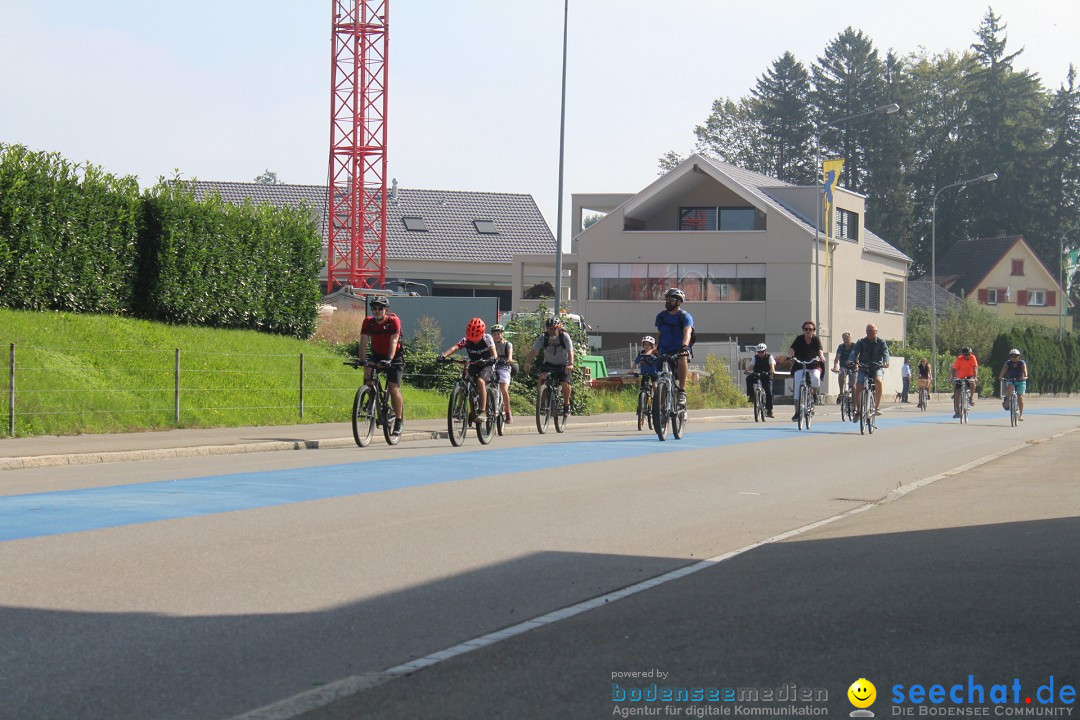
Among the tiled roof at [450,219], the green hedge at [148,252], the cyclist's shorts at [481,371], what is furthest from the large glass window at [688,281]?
the cyclist's shorts at [481,371]

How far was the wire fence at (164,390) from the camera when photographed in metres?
18.7

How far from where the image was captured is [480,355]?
18625 mm

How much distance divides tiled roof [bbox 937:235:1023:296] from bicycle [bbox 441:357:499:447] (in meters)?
82.9

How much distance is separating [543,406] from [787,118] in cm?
7929

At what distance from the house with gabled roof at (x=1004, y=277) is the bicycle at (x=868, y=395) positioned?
73863 mm

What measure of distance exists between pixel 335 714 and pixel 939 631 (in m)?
2.76

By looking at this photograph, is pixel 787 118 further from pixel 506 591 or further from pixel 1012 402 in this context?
pixel 506 591

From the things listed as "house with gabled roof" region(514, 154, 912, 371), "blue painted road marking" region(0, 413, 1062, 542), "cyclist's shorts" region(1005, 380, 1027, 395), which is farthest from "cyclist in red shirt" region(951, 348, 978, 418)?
"house with gabled roof" region(514, 154, 912, 371)

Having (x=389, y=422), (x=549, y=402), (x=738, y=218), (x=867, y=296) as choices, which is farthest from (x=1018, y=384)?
(x=867, y=296)

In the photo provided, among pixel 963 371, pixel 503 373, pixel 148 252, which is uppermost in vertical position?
pixel 148 252

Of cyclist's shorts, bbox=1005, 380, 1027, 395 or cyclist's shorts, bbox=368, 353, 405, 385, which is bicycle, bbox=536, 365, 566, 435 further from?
cyclist's shorts, bbox=1005, 380, 1027, 395

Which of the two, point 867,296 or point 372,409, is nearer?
point 372,409

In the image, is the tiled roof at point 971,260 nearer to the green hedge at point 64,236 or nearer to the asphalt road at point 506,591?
the green hedge at point 64,236

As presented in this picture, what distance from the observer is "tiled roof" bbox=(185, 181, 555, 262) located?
70250 mm
